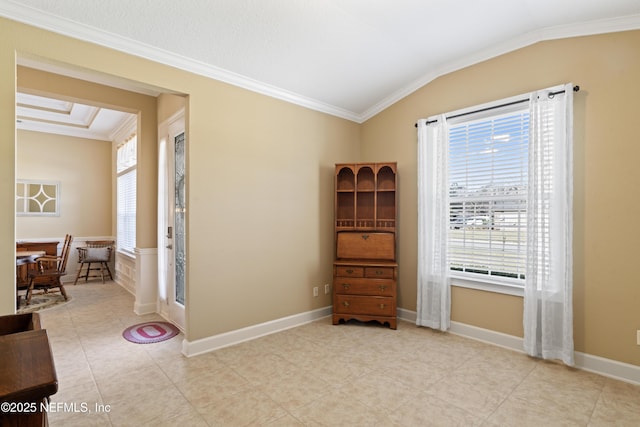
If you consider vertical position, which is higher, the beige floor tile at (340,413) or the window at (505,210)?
the window at (505,210)

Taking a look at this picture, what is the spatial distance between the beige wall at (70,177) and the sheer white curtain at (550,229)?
7.53 m

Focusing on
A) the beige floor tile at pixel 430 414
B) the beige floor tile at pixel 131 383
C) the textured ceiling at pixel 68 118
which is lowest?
the beige floor tile at pixel 430 414

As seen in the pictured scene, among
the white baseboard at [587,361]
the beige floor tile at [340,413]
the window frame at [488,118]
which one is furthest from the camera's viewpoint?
the window frame at [488,118]

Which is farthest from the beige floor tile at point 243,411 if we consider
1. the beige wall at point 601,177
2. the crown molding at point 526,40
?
the crown molding at point 526,40

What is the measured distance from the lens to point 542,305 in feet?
9.36

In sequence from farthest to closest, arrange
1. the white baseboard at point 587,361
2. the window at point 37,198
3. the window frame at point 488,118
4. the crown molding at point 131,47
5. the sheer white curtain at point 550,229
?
the window at point 37,198 < the window frame at point 488,118 < the sheer white curtain at point 550,229 < the white baseboard at point 587,361 < the crown molding at point 131,47

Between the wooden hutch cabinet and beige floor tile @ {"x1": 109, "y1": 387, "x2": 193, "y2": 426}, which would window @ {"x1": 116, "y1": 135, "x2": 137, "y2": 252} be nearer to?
the wooden hutch cabinet

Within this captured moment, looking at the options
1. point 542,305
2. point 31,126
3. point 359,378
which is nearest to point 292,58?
point 359,378

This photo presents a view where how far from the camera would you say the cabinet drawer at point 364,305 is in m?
3.72

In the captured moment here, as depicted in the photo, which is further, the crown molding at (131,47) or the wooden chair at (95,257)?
the wooden chair at (95,257)

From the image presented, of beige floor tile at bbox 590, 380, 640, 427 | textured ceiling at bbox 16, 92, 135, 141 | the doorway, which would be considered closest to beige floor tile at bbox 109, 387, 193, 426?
the doorway

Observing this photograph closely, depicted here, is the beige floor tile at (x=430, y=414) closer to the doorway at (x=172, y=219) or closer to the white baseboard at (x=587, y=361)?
the white baseboard at (x=587, y=361)

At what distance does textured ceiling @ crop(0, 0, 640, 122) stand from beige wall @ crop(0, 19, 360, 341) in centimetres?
15

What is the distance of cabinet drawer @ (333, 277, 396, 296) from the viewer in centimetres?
373
